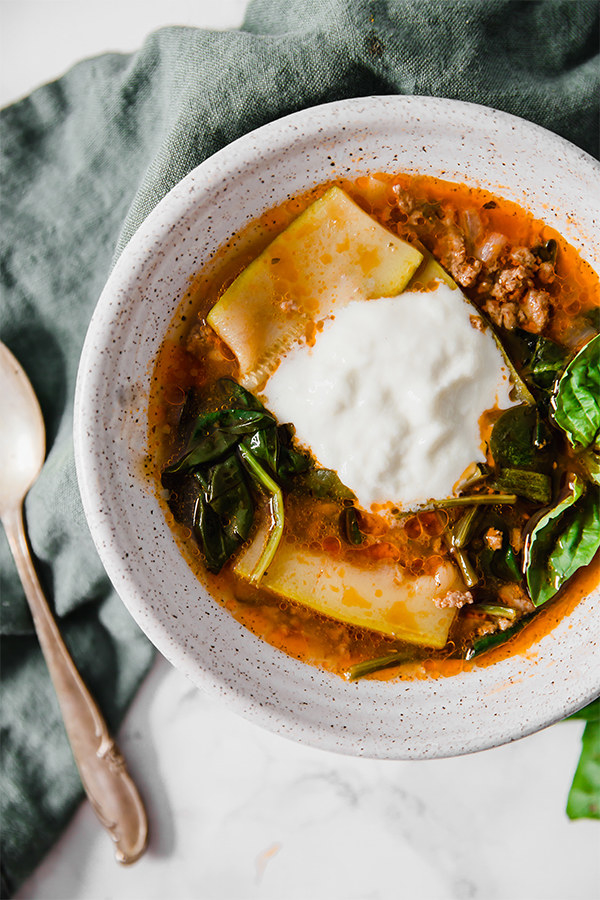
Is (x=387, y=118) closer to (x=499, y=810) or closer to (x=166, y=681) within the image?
(x=166, y=681)

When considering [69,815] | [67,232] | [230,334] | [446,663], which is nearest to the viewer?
[230,334]

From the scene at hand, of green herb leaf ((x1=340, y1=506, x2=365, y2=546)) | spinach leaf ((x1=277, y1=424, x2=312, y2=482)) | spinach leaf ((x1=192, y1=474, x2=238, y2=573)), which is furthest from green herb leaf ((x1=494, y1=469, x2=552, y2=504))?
spinach leaf ((x1=192, y1=474, x2=238, y2=573))

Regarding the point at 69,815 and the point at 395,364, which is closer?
the point at 395,364

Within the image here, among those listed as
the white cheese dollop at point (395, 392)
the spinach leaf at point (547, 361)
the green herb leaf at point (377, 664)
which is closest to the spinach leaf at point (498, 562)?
the white cheese dollop at point (395, 392)

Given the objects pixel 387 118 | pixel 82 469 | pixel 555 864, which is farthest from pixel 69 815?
pixel 387 118

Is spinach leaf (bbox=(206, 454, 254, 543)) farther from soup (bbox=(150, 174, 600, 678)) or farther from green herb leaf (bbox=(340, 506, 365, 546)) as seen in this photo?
green herb leaf (bbox=(340, 506, 365, 546))

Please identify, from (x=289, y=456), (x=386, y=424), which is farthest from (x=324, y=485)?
(x=386, y=424)

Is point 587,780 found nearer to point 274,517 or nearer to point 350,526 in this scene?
point 350,526
